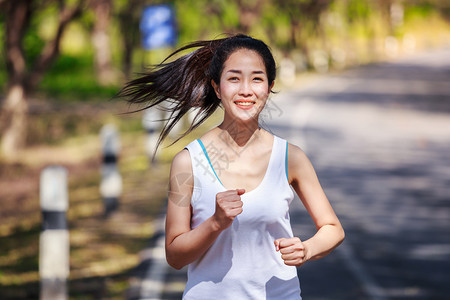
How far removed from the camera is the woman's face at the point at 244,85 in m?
2.33

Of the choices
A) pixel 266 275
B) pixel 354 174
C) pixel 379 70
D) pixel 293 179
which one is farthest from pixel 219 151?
pixel 379 70

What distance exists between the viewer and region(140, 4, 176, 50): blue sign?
57.9 feet

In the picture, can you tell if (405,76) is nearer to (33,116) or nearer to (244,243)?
(33,116)

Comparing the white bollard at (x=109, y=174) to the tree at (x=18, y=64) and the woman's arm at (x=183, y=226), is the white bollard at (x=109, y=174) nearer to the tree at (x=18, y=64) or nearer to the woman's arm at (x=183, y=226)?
the tree at (x=18, y=64)

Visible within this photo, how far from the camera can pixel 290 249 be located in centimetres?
222

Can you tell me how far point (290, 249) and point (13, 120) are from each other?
1481cm

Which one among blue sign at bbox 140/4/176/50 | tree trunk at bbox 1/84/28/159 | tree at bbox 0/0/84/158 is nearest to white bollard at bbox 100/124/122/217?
tree at bbox 0/0/84/158

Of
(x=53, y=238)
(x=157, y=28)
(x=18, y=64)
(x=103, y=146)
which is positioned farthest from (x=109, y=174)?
(x=157, y=28)

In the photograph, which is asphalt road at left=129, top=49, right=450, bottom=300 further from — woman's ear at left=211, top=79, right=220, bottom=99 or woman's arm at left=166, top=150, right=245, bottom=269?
woman's arm at left=166, top=150, right=245, bottom=269

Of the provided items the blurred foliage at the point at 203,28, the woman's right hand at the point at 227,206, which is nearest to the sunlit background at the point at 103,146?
the blurred foliage at the point at 203,28

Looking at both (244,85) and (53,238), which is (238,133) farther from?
(53,238)

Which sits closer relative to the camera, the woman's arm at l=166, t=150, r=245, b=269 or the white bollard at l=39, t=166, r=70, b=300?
the woman's arm at l=166, t=150, r=245, b=269

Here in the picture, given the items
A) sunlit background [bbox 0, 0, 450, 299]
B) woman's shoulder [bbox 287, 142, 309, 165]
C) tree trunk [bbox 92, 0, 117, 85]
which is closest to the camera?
woman's shoulder [bbox 287, 142, 309, 165]

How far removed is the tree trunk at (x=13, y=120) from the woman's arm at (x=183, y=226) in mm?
14377
